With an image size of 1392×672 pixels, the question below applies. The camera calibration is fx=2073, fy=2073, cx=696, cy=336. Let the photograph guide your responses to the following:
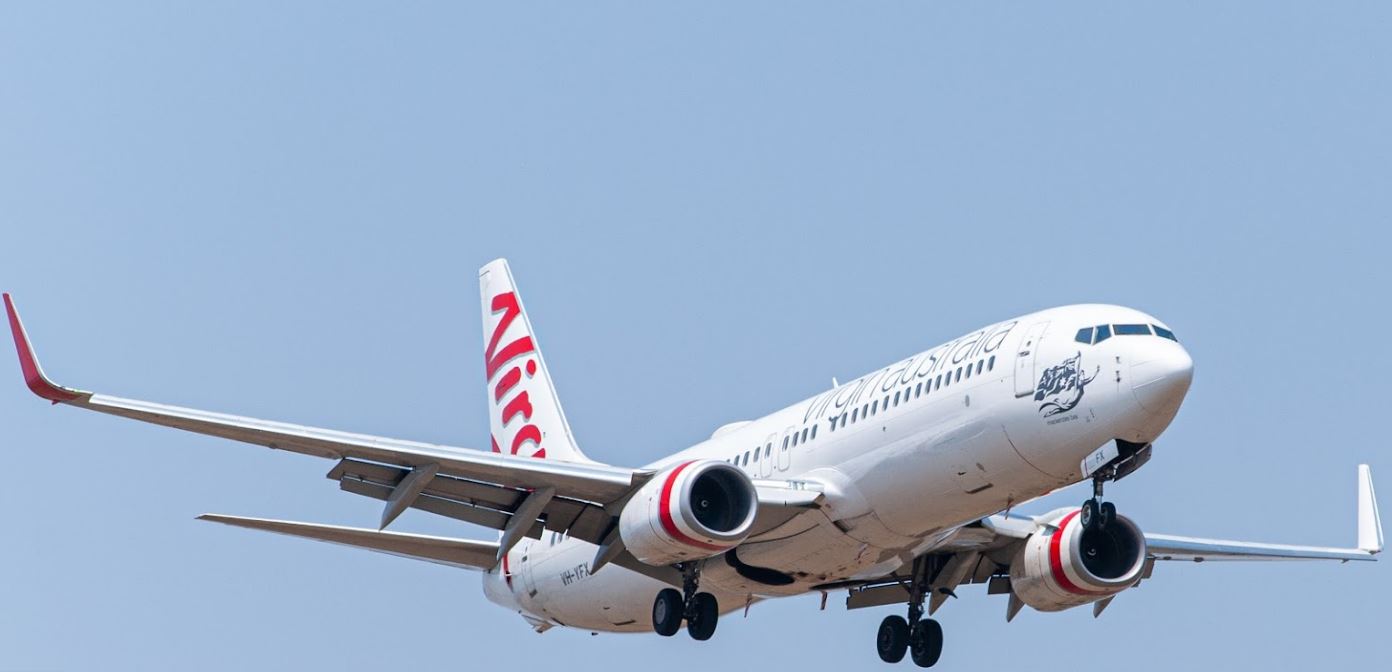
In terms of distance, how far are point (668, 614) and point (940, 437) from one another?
6380 mm

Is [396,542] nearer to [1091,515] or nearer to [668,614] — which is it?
[668,614]

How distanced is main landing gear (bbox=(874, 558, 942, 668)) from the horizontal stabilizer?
7.40 meters

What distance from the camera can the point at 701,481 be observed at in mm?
33156

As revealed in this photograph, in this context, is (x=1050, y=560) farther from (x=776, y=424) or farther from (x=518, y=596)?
(x=518, y=596)

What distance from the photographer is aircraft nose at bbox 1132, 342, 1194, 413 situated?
96.6 ft

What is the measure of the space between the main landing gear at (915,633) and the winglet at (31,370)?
15320 mm

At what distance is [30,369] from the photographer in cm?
2955

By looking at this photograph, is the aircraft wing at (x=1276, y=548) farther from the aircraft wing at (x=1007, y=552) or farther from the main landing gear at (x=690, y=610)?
the main landing gear at (x=690, y=610)

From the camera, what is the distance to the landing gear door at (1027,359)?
30594 mm

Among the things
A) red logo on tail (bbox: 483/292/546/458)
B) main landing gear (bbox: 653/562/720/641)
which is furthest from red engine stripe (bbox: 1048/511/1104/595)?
red logo on tail (bbox: 483/292/546/458)

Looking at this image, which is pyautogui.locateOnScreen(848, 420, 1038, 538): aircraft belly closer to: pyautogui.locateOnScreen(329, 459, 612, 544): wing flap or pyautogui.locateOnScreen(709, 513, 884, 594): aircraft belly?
pyautogui.locateOnScreen(709, 513, 884, 594): aircraft belly

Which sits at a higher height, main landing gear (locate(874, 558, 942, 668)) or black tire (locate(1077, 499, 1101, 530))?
black tire (locate(1077, 499, 1101, 530))

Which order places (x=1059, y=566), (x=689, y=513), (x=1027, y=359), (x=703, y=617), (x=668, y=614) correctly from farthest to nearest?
1. (x=1059, y=566)
2. (x=668, y=614)
3. (x=703, y=617)
4. (x=689, y=513)
5. (x=1027, y=359)

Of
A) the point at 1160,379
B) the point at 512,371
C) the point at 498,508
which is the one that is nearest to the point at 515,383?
the point at 512,371
